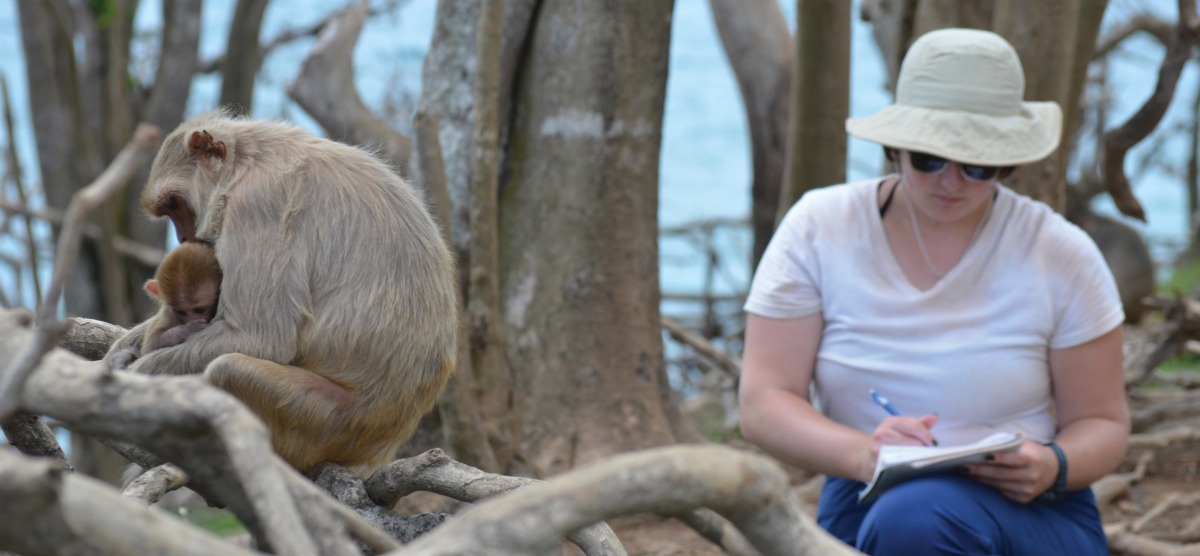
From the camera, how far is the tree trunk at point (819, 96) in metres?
4.39

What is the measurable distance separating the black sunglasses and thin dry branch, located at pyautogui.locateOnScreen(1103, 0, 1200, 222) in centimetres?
138

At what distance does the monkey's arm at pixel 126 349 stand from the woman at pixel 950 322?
1473 mm

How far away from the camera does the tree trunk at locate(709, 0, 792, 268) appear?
5691 mm

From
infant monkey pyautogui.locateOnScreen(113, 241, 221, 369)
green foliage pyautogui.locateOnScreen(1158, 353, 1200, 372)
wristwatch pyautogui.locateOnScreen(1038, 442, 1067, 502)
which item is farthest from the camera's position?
green foliage pyautogui.locateOnScreen(1158, 353, 1200, 372)

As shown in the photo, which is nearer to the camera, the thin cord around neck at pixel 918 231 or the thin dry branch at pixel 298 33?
the thin cord around neck at pixel 918 231

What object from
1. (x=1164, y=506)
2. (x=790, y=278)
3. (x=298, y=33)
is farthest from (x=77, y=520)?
(x=298, y=33)

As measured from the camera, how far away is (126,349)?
262 centimetres

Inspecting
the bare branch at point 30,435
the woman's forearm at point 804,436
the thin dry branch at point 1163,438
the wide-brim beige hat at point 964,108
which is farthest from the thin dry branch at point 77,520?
the thin dry branch at point 1163,438

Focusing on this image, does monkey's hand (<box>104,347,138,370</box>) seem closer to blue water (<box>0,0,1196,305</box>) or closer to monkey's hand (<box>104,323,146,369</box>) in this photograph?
monkey's hand (<box>104,323,146,369</box>)

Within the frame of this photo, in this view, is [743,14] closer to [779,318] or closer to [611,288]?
[611,288]

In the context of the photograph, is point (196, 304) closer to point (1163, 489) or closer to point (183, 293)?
point (183, 293)

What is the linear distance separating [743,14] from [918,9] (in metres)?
1.56

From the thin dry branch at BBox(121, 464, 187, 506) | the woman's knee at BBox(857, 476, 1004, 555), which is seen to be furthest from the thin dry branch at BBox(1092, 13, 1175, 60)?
the thin dry branch at BBox(121, 464, 187, 506)

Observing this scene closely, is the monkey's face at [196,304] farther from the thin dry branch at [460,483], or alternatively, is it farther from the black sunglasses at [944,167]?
the black sunglasses at [944,167]
